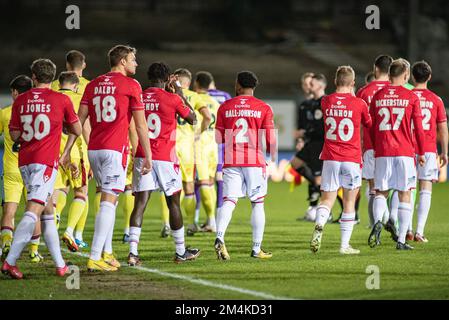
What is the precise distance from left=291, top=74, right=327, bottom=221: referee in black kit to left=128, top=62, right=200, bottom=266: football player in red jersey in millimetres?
5414

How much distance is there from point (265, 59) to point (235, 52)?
1.41m

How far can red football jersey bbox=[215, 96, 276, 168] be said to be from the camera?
1091 centimetres

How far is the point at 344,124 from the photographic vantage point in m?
11.3

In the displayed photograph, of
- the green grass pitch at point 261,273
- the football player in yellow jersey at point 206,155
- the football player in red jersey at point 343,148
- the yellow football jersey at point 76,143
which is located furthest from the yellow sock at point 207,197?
the football player in red jersey at point 343,148

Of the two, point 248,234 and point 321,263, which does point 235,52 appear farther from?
point 321,263

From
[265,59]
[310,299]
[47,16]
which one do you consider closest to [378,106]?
[310,299]

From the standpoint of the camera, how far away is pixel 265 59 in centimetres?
3875

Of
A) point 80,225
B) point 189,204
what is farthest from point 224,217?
point 189,204

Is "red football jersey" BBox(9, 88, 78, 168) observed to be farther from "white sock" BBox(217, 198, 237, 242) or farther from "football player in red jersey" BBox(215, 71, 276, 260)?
"white sock" BBox(217, 198, 237, 242)

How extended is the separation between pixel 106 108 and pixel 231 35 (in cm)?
3156

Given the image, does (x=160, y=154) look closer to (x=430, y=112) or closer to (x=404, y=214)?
(x=404, y=214)

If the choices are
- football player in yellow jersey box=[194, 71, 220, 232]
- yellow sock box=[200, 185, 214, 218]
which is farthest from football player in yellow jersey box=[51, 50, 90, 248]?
yellow sock box=[200, 185, 214, 218]

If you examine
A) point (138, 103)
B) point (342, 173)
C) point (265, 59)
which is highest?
point (265, 59)

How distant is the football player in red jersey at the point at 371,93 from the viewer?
12508 mm
